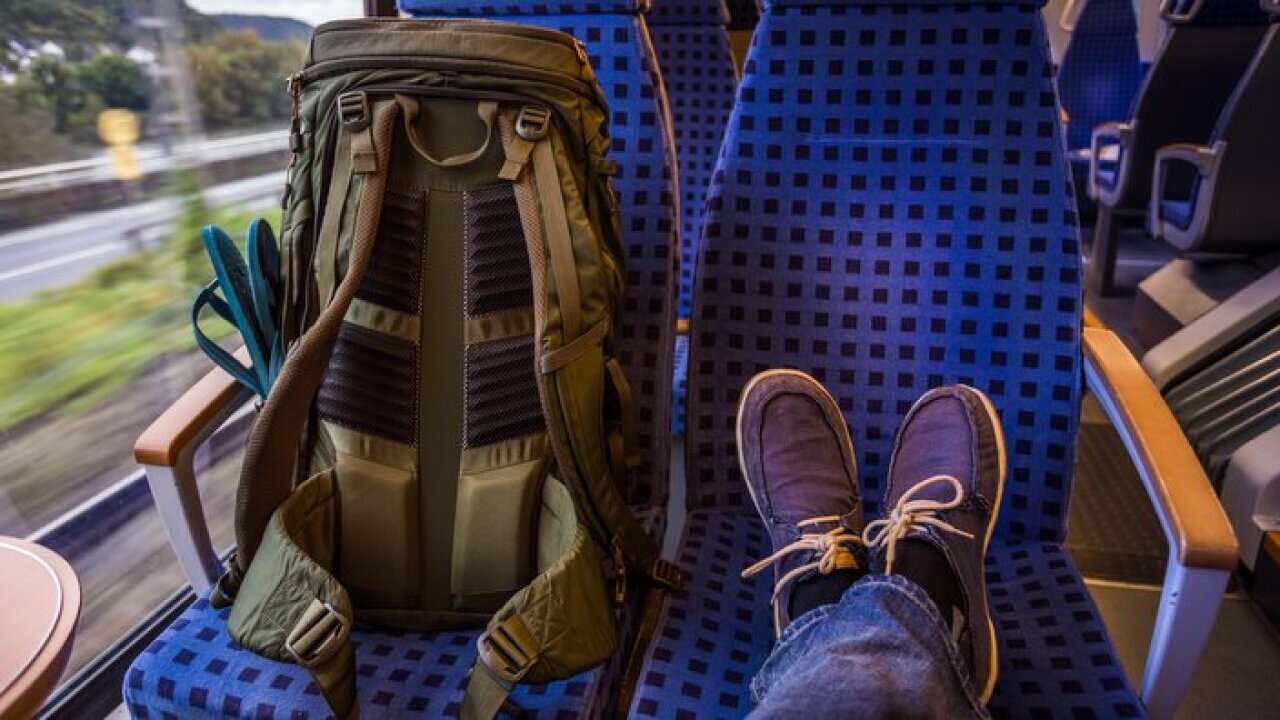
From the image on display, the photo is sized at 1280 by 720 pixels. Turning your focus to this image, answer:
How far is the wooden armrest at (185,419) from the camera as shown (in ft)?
3.61

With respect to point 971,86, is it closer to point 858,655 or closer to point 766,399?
point 766,399

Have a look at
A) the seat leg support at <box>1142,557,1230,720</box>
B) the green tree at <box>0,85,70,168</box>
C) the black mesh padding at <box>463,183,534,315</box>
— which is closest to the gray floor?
the seat leg support at <box>1142,557,1230,720</box>

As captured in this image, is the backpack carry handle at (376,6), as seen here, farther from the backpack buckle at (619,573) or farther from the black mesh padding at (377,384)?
the backpack buckle at (619,573)

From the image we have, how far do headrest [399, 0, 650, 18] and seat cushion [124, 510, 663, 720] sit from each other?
3.09 ft

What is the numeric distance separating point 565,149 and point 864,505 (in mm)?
749

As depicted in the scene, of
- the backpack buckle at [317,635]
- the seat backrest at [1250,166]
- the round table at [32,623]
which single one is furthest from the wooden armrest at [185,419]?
the seat backrest at [1250,166]

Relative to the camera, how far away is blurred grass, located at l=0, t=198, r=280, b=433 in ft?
5.33

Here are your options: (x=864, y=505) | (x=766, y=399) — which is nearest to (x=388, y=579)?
(x=766, y=399)

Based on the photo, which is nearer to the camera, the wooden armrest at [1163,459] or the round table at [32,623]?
the round table at [32,623]

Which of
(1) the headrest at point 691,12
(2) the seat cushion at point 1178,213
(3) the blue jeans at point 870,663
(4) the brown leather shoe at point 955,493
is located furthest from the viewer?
(2) the seat cushion at point 1178,213

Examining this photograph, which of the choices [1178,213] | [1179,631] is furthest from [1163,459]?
[1178,213]

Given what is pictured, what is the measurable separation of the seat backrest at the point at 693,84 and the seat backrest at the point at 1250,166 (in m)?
1.62

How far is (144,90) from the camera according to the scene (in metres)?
1.79

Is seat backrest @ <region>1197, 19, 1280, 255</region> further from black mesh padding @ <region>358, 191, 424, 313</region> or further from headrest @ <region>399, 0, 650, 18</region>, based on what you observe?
black mesh padding @ <region>358, 191, 424, 313</region>
